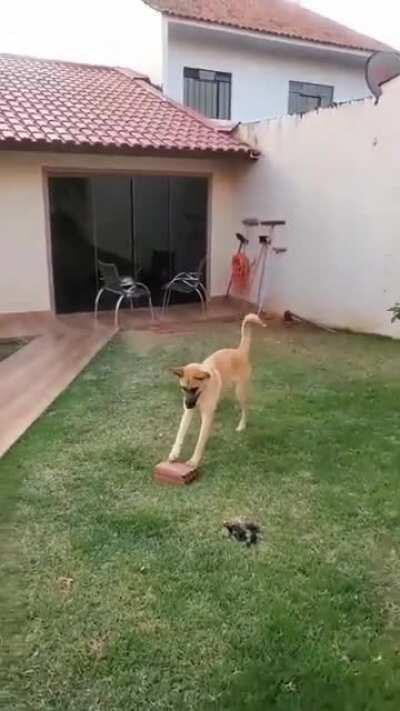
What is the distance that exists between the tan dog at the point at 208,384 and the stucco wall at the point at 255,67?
28.9ft

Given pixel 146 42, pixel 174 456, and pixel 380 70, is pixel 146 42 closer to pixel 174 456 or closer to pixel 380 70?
pixel 380 70

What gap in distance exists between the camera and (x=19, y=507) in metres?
3.34

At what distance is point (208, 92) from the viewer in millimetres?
11977

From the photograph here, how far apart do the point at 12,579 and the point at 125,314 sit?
6.89 m

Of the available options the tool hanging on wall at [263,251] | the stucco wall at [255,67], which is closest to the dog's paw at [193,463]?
the tool hanging on wall at [263,251]

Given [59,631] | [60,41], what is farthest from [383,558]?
[60,41]

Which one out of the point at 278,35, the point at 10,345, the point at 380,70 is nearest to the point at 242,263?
the point at 380,70

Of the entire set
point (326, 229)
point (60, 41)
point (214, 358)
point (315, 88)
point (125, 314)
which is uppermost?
point (60, 41)

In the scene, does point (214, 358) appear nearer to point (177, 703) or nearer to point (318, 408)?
point (318, 408)

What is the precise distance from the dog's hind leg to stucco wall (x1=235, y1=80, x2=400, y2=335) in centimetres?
399

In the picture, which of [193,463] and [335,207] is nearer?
[193,463]

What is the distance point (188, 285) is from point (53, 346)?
3.08 m

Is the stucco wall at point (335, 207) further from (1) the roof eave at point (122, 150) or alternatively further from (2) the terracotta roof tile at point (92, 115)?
(2) the terracotta roof tile at point (92, 115)

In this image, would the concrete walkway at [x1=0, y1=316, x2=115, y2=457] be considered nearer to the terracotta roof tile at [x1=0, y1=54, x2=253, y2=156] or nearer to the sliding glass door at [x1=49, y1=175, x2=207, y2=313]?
the sliding glass door at [x1=49, y1=175, x2=207, y2=313]
